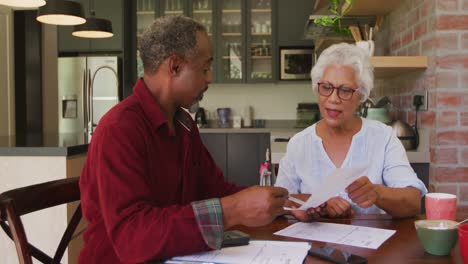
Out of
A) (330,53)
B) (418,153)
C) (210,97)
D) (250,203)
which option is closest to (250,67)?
(210,97)

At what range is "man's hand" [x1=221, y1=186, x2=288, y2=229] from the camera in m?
1.00

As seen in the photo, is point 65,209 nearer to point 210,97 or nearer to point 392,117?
point 392,117

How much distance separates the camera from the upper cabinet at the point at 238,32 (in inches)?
209

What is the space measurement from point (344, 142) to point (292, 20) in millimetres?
3704

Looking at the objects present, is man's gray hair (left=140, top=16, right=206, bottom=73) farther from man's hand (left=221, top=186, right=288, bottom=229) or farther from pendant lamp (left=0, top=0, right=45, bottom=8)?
pendant lamp (left=0, top=0, right=45, bottom=8)

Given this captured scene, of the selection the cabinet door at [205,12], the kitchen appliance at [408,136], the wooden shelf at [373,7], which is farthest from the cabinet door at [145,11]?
the kitchen appliance at [408,136]

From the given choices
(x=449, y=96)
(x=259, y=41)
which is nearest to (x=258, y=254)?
(x=449, y=96)

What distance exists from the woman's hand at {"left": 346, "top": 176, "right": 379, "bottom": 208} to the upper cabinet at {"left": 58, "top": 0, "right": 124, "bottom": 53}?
4295 mm

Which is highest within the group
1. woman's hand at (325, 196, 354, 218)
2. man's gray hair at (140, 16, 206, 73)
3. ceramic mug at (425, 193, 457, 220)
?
man's gray hair at (140, 16, 206, 73)

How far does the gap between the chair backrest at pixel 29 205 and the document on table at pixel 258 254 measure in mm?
414

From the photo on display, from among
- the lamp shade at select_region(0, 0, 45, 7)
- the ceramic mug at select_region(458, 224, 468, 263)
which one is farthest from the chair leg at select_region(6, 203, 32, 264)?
the lamp shade at select_region(0, 0, 45, 7)

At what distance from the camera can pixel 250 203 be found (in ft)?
3.32

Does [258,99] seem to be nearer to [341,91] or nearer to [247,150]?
[247,150]

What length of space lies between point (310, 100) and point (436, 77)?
333 centimetres
